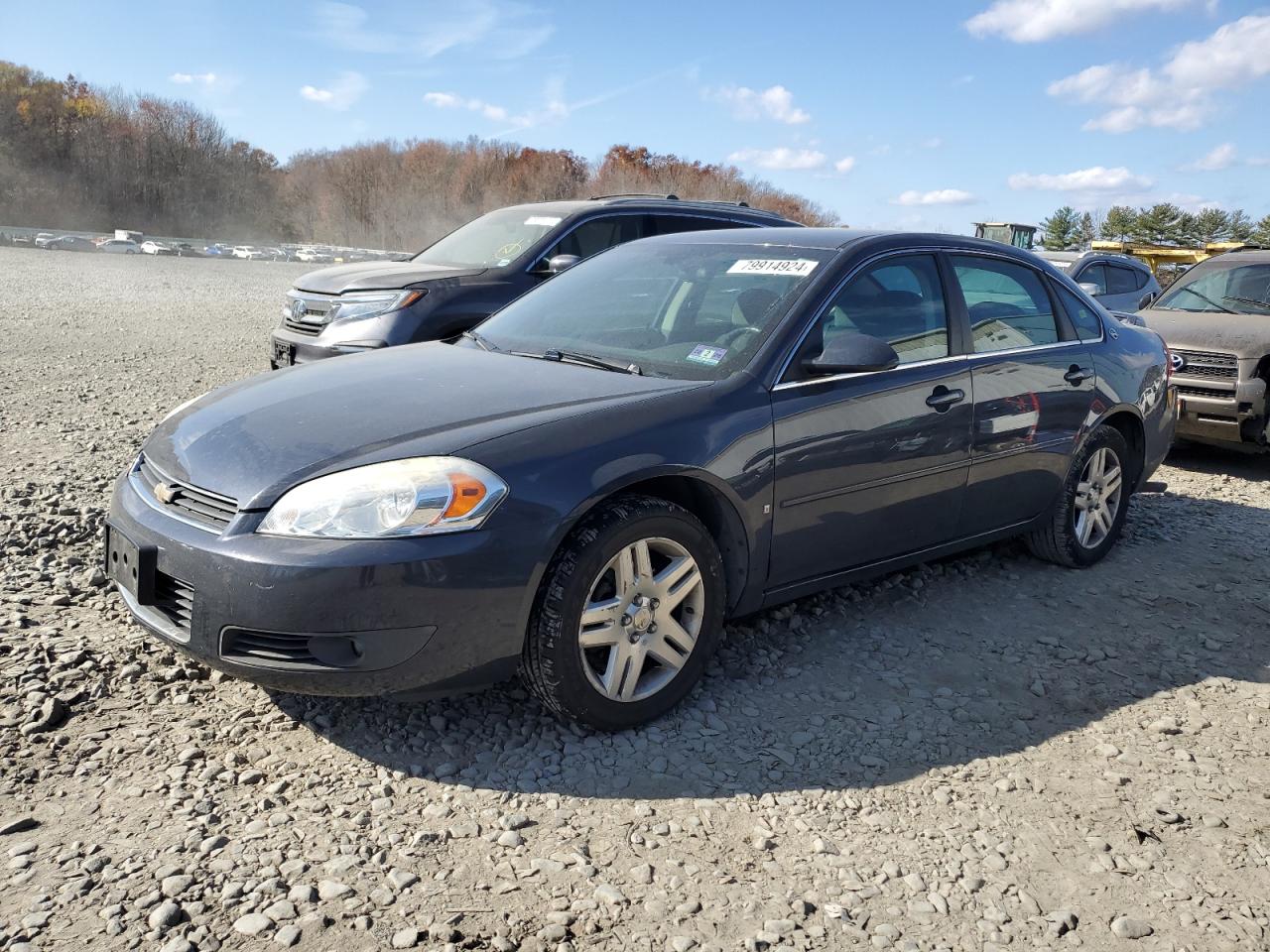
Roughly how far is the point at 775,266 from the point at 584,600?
5.77ft

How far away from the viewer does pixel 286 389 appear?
3.88 m

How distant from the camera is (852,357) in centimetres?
384

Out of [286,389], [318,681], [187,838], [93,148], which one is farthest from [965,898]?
[93,148]

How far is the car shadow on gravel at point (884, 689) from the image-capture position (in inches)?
131

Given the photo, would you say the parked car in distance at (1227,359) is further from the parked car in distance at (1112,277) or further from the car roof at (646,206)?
the car roof at (646,206)

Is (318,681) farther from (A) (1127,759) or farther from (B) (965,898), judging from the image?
(A) (1127,759)

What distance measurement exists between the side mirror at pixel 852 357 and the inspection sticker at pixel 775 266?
1.38 feet

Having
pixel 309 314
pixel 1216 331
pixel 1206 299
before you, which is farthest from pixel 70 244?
pixel 1216 331

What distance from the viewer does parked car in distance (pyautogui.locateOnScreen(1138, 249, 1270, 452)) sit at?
797 centimetres

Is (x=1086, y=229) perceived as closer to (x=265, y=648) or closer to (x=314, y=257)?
(x=314, y=257)

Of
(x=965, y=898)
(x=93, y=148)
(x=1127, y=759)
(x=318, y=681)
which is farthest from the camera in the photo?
(x=93, y=148)

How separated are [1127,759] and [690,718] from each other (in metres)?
1.43

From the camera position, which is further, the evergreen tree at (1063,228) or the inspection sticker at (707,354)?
the evergreen tree at (1063,228)

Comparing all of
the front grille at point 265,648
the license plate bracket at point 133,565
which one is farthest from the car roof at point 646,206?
the front grille at point 265,648
